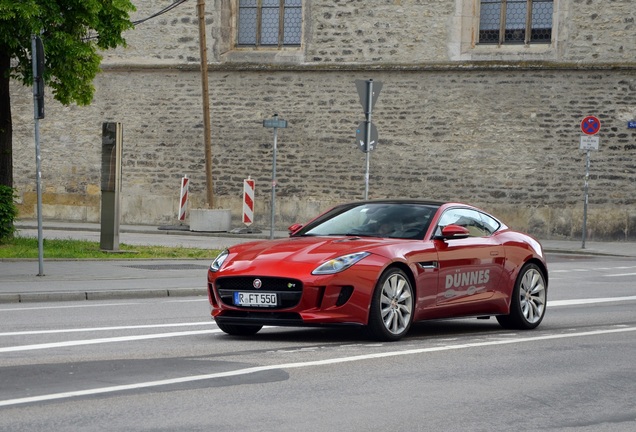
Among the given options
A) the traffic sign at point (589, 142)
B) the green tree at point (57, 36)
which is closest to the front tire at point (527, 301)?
the green tree at point (57, 36)

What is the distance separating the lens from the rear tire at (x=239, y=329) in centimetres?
1230

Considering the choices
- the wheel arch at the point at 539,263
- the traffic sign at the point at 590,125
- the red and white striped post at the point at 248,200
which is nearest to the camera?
the wheel arch at the point at 539,263

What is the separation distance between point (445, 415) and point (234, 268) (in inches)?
169

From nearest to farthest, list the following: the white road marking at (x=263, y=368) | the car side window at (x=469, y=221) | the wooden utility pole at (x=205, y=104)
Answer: the white road marking at (x=263, y=368), the car side window at (x=469, y=221), the wooden utility pole at (x=205, y=104)

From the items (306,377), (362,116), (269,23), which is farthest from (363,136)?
(269,23)

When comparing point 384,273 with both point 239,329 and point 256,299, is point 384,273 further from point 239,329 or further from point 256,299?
point 239,329

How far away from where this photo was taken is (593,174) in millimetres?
34094

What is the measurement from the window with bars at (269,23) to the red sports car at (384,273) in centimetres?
2451

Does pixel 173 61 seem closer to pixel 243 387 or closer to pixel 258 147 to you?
pixel 258 147

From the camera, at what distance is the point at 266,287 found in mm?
11594

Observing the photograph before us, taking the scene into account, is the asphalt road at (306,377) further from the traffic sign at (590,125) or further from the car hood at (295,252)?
the traffic sign at (590,125)

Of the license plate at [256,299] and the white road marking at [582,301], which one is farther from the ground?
the license plate at [256,299]

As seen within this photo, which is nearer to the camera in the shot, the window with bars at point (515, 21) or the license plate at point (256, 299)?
the license plate at point (256, 299)

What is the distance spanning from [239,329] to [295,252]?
1.05 metres
